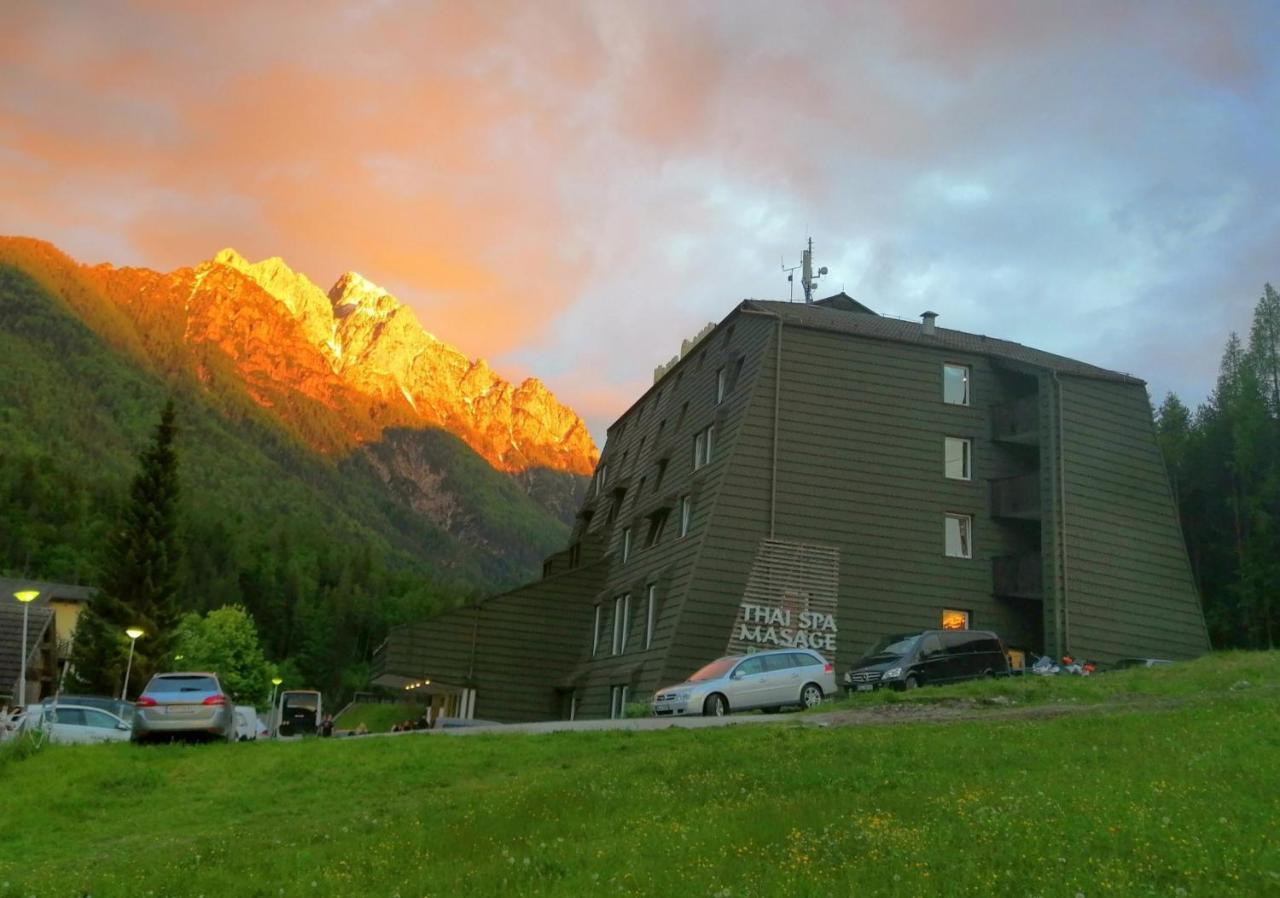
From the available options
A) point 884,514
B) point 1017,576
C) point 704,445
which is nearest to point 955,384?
point 884,514

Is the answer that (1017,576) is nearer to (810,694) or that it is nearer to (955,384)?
(955,384)

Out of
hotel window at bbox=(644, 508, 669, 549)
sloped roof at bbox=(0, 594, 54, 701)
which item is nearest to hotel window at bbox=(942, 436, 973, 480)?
hotel window at bbox=(644, 508, 669, 549)

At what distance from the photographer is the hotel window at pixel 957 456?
40562 mm

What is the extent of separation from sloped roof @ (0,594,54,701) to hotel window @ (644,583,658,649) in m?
25.8

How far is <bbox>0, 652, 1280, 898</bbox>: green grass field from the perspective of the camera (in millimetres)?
10047

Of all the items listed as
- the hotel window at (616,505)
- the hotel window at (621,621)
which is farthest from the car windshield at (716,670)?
the hotel window at (616,505)

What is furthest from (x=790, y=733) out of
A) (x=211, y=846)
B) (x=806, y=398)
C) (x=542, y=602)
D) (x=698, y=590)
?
(x=542, y=602)

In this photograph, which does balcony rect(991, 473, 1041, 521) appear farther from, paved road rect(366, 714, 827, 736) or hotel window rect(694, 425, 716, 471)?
paved road rect(366, 714, 827, 736)

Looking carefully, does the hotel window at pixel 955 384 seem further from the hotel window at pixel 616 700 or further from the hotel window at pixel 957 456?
the hotel window at pixel 616 700

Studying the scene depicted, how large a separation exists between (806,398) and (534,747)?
21191mm

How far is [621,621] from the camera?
144 feet

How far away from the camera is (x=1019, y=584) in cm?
3922

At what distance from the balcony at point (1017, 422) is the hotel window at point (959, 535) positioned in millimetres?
3217

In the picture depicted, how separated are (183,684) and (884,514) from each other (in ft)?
72.5
